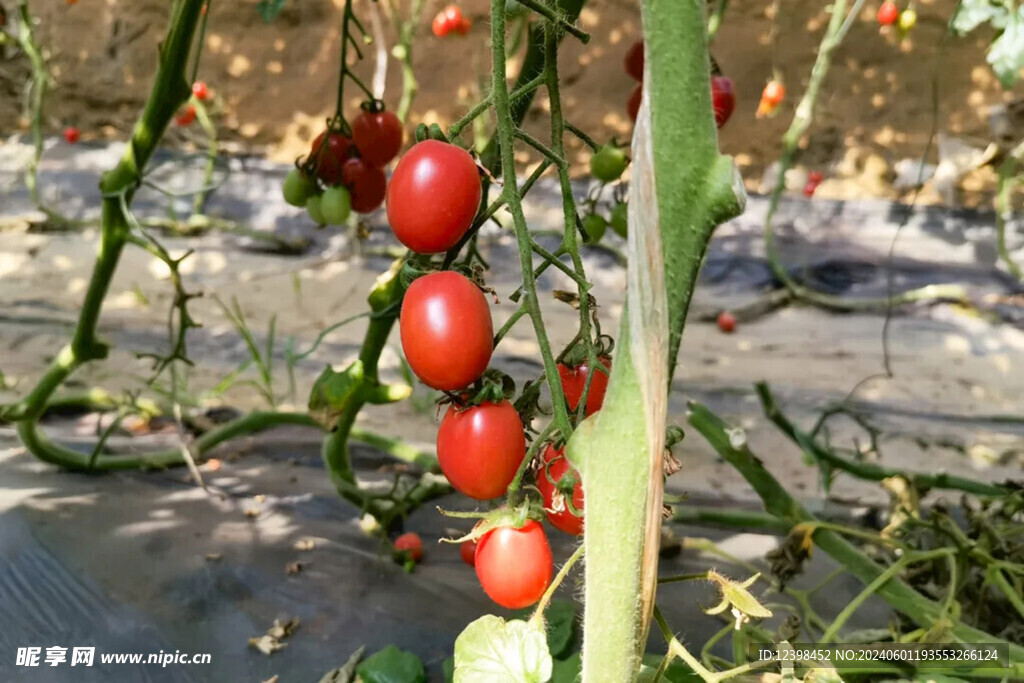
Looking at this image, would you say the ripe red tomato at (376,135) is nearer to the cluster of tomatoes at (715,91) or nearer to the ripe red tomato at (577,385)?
the cluster of tomatoes at (715,91)

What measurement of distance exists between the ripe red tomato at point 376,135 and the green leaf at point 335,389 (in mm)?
A: 259

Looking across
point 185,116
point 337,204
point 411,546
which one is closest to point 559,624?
point 411,546

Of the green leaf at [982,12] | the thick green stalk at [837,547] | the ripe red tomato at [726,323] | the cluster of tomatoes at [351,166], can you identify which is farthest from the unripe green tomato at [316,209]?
the ripe red tomato at [726,323]

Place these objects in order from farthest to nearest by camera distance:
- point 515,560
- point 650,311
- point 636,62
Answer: point 636,62 → point 515,560 → point 650,311

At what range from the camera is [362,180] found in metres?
1.01

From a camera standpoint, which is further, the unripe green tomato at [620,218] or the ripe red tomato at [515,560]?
the unripe green tomato at [620,218]

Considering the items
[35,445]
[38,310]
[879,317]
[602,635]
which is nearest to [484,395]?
[602,635]

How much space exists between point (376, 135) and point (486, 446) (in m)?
0.64

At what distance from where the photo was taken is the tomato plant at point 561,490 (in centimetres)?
45

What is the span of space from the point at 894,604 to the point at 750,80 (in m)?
3.80

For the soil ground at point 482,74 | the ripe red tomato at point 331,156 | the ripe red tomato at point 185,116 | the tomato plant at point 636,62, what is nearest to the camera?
the tomato plant at point 636,62

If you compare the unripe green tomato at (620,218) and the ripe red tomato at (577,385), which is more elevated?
the unripe green tomato at (620,218)

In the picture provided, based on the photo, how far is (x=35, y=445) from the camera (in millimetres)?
1302

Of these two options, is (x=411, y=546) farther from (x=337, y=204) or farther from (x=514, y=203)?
(x=514, y=203)
